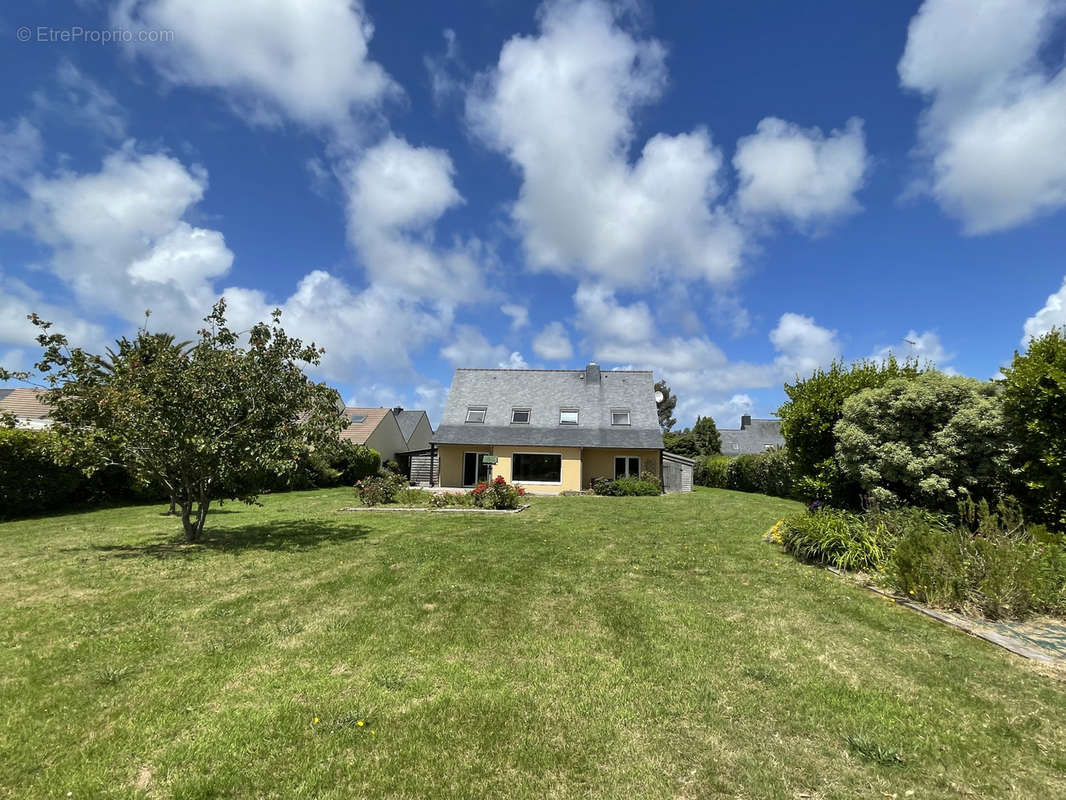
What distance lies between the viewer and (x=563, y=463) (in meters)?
25.1

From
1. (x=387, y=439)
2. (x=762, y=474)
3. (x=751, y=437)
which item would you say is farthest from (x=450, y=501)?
(x=751, y=437)

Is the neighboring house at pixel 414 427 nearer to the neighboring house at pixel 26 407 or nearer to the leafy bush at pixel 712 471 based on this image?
the neighboring house at pixel 26 407

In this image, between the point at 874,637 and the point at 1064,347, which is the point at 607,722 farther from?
the point at 1064,347

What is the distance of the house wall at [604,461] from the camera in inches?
1001

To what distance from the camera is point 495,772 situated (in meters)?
3.16

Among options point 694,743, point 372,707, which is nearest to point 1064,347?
point 694,743

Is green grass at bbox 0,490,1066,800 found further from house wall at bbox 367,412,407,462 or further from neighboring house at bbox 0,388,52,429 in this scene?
house wall at bbox 367,412,407,462

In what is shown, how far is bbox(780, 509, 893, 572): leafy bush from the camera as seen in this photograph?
8117 mm

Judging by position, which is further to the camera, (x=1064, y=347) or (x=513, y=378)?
(x=513, y=378)

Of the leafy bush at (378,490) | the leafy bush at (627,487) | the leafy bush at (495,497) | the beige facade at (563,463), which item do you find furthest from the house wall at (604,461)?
the leafy bush at (378,490)

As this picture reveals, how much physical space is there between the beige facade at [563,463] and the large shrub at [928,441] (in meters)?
14.9

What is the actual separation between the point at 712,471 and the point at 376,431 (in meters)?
23.2

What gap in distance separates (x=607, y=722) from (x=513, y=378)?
26090 mm

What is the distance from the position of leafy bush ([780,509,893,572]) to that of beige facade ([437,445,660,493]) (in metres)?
15.3
